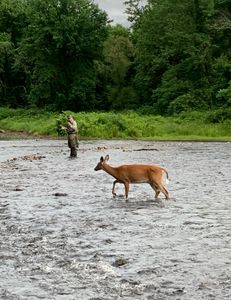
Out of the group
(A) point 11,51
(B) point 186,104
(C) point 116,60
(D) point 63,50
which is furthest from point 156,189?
(A) point 11,51

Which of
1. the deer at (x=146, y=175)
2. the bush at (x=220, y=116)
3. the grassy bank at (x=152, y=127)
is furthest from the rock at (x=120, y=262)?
the bush at (x=220, y=116)

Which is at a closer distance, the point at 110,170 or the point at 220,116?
the point at 110,170

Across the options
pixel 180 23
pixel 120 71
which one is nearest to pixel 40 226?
pixel 180 23

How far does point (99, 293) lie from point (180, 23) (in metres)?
67.7

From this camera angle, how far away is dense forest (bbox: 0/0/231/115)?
72688mm

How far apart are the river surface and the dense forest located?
1990 inches

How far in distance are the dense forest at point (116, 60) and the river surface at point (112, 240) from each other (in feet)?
166

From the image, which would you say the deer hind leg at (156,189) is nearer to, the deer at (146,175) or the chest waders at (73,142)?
the deer at (146,175)

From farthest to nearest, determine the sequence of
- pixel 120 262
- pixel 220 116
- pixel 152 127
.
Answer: pixel 220 116 < pixel 152 127 < pixel 120 262

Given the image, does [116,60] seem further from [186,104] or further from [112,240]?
[112,240]

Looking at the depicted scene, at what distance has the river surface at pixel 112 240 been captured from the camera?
374 inches

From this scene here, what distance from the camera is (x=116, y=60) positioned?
273ft

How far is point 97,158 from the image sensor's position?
3331 centimetres

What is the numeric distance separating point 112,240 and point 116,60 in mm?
71902
